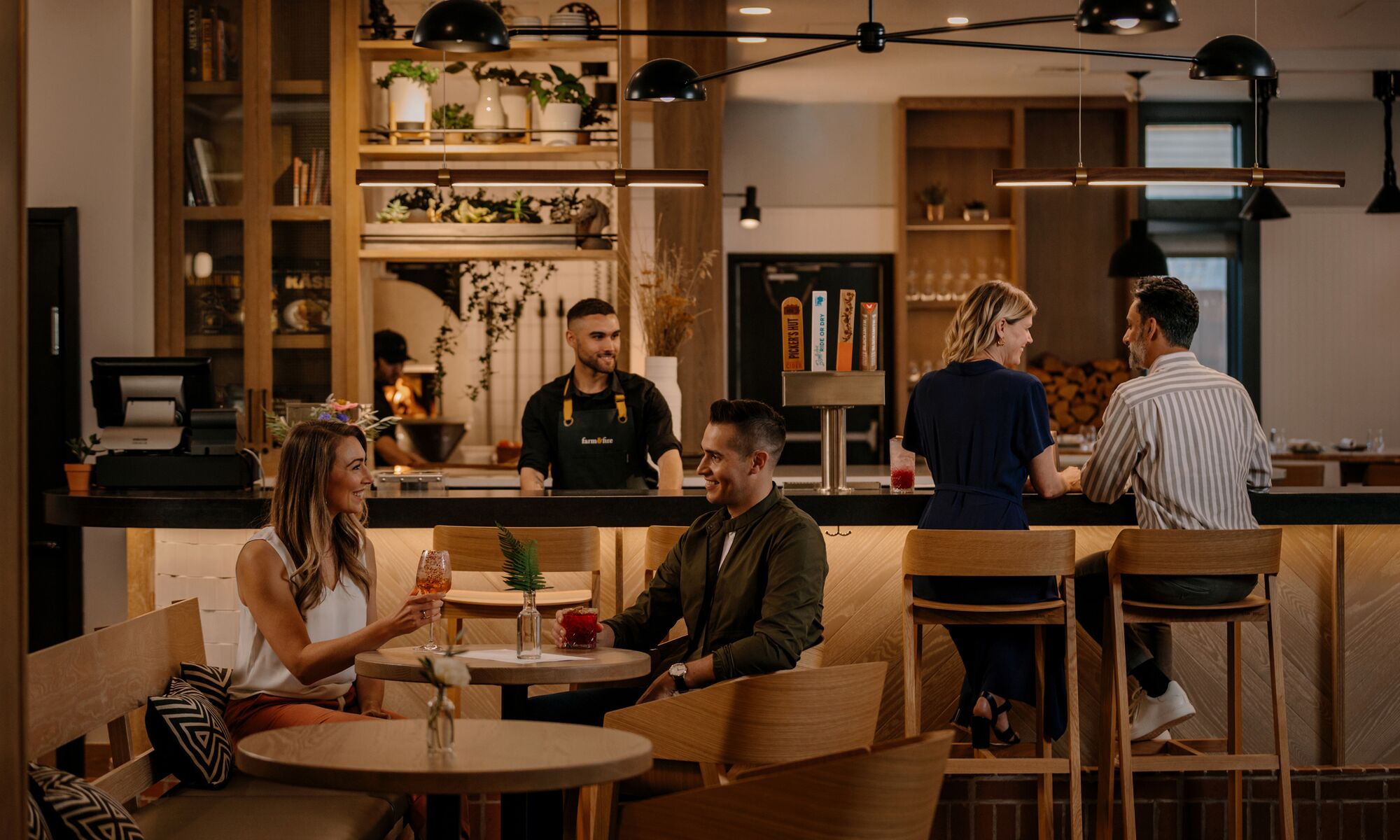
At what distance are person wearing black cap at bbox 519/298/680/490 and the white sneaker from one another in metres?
1.76

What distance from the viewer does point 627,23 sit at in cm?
662

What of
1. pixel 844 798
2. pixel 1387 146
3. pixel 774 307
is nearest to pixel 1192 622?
pixel 844 798

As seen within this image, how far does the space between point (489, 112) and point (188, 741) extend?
13.8 ft

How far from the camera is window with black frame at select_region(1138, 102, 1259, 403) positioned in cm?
963

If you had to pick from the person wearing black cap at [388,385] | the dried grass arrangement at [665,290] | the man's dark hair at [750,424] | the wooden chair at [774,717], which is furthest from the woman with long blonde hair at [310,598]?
the person wearing black cap at [388,385]

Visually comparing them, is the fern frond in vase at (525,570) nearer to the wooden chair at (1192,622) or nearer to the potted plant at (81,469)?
the wooden chair at (1192,622)

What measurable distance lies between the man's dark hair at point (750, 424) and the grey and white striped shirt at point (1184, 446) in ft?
3.75

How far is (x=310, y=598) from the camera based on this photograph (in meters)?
3.30

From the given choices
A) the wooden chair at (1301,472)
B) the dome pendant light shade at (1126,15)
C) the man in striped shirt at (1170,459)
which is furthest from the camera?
the wooden chair at (1301,472)

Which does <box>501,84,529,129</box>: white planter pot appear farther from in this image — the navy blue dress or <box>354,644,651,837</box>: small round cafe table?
<box>354,644,651,837</box>: small round cafe table

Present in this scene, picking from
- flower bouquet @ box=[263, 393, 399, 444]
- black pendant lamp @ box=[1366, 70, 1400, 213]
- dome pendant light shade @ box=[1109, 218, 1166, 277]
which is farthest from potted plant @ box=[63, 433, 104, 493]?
black pendant lamp @ box=[1366, 70, 1400, 213]

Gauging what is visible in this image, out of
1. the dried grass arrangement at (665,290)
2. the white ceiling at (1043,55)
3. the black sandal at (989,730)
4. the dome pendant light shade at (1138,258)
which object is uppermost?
the white ceiling at (1043,55)

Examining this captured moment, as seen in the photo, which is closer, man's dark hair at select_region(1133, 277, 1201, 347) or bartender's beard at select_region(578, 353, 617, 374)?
man's dark hair at select_region(1133, 277, 1201, 347)

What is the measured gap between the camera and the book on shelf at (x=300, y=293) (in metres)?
6.59
